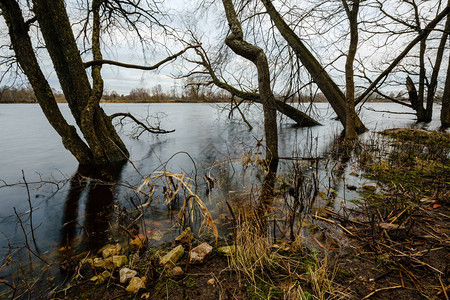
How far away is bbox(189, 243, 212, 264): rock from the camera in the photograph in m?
2.50

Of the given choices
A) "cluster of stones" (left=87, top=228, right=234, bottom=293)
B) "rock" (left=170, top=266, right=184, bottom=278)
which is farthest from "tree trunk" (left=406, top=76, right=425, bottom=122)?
"rock" (left=170, top=266, right=184, bottom=278)

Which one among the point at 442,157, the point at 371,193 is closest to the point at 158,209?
the point at 371,193

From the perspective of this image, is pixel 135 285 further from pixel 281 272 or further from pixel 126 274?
pixel 281 272

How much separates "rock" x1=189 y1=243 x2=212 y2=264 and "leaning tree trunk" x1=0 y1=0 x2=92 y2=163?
653cm

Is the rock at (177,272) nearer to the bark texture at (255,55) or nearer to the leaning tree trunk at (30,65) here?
the bark texture at (255,55)

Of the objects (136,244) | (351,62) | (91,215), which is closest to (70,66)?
(91,215)

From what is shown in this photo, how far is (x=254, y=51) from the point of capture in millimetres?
5605

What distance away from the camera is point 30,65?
234 inches

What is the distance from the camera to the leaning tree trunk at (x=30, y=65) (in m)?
5.61

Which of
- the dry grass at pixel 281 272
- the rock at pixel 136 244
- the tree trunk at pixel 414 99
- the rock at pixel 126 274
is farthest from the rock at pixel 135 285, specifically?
the tree trunk at pixel 414 99

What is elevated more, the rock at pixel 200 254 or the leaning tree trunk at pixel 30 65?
the leaning tree trunk at pixel 30 65

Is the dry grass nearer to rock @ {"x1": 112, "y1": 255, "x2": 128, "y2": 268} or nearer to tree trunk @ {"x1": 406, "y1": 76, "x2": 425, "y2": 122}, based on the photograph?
rock @ {"x1": 112, "y1": 255, "x2": 128, "y2": 268}

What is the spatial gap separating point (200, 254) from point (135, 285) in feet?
2.57

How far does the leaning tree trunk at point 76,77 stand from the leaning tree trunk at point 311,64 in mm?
6626
